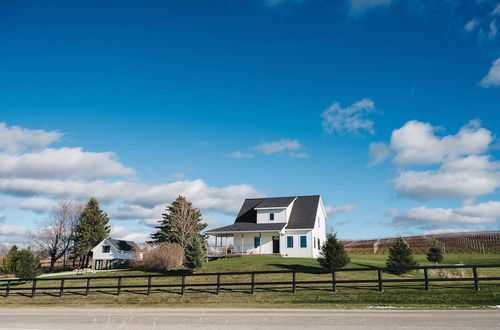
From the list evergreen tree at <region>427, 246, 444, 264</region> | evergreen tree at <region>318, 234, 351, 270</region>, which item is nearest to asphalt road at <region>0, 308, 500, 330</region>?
evergreen tree at <region>318, 234, 351, 270</region>

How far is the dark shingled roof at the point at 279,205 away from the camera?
44769 mm

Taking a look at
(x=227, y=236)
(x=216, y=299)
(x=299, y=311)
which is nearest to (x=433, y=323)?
(x=299, y=311)

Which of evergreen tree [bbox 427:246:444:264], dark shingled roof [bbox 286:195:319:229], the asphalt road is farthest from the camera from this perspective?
dark shingled roof [bbox 286:195:319:229]

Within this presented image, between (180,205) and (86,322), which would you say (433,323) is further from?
(180,205)

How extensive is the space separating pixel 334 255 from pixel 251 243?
1939 cm

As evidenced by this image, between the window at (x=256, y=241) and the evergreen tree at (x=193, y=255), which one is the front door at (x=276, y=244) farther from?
the evergreen tree at (x=193, y=255)

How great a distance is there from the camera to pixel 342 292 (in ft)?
62.5

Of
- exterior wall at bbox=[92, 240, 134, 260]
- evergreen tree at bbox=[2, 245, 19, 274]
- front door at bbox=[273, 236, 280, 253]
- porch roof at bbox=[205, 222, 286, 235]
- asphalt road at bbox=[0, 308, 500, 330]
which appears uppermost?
porch roof at bbox=[205, 222, 286, 235]

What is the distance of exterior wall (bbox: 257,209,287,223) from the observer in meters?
46.4

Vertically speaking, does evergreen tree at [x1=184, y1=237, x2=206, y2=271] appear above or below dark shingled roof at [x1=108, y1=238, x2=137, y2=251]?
below

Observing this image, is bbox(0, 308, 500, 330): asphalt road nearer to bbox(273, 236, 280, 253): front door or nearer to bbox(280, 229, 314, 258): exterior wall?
bbox(280, 229, 314, 258): exterior wall

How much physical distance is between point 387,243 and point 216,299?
170ft

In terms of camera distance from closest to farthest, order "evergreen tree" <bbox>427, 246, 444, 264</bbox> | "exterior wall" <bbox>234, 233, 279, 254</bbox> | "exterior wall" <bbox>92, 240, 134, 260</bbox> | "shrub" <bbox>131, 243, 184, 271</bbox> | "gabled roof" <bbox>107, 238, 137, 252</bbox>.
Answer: "shrub" <bbox>131, 243, 184, 271</bbox> < "evergreen tree" <bbox>427, 246, 444, 264</bbox> < "exterior wall" <bbox>234, 233, 279, 254</bbox> < "exterior wall" <bbox>92, 240, 134, 260</bbox> < "gabled roof" <bbox>107, 238, 137, 252</bbox>

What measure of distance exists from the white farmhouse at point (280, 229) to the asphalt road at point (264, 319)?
28992 mm
